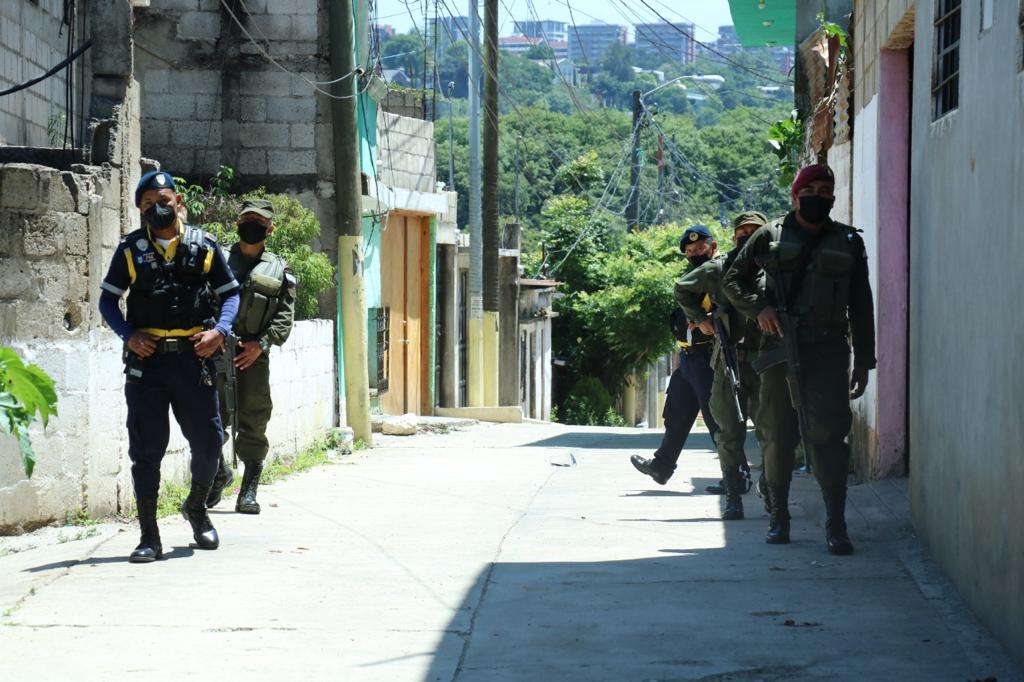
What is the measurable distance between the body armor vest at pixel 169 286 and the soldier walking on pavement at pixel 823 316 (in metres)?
2.76

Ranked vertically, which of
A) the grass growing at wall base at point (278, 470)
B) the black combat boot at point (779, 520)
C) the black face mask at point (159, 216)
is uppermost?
the black face mask at point (159, 216)

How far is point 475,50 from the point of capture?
26.3 m

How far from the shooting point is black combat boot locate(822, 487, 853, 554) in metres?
7.17

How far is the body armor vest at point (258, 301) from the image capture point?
895 cm

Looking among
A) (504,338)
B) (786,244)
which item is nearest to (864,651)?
(786,244)

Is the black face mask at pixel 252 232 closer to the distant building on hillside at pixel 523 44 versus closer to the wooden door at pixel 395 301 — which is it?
the wooden door at pixel 395 301

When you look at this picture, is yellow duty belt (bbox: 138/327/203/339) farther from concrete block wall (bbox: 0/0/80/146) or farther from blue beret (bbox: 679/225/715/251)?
concrete block wall (bbox: 0/0/80/146)

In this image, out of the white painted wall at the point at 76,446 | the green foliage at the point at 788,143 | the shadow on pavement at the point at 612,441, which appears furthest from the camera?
the shadow on pavement at the point at 612,441

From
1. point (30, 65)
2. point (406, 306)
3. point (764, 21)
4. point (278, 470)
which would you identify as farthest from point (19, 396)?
point (406, 306)

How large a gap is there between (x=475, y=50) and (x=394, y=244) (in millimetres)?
5922

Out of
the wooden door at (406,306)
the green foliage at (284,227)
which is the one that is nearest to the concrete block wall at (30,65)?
the green foliage at (284,227)

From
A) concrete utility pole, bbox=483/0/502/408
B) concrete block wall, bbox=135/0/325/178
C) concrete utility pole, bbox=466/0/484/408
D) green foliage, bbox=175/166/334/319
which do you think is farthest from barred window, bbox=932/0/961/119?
concrete utility pole, bbox=466/0/484/408

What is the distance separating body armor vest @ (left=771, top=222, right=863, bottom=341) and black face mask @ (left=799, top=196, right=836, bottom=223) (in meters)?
0.09

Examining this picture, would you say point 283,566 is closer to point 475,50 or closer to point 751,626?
point 751,626
